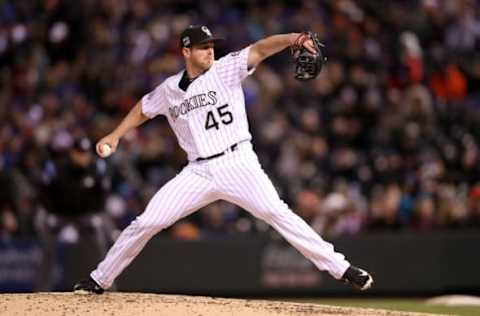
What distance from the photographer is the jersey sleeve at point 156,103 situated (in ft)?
29.5

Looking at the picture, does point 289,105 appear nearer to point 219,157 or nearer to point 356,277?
point 219,157

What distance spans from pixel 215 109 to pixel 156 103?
643 mm

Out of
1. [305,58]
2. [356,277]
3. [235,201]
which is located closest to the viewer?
[305,58]

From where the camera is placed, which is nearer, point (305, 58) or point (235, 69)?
point (305, 58)

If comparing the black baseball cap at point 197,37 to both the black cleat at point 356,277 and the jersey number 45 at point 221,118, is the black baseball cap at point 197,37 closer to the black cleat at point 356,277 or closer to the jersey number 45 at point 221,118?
the jersey number 45 at point 221,118

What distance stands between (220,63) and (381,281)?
6.60 meters

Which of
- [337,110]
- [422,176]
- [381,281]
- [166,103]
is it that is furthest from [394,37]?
[166,103]

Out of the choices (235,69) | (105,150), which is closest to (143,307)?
(105,150)

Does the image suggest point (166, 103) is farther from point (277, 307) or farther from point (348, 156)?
point (348, 156)

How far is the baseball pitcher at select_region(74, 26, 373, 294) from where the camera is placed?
27.6 feet

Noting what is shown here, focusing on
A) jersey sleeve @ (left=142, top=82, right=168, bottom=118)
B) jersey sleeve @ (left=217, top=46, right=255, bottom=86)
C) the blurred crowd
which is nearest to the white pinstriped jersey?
jersey sleeve @ (left=217, top=46, right=255, bottom=86)

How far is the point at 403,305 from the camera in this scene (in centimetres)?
1262

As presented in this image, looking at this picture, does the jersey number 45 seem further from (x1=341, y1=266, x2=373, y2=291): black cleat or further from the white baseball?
(x1=341, y1=266, x2=373, y2=291): black cleat

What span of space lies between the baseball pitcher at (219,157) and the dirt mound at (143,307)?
281 mm
